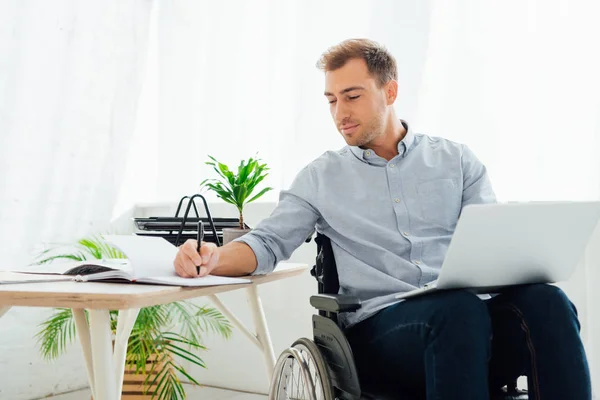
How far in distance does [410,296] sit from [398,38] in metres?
1.55

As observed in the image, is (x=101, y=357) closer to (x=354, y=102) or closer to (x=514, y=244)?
(x=514, y=244)

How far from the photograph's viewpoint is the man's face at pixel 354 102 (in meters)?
1.71

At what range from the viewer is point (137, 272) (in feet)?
4.09

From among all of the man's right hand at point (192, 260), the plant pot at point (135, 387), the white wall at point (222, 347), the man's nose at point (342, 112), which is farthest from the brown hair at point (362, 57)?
the plant pot at point (135, 387)

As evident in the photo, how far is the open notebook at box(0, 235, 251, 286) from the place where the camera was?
4.09 ft

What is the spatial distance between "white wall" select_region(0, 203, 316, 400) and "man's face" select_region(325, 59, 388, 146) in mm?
1112

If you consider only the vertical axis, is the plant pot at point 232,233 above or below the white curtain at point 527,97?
below

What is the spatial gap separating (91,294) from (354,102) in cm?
93

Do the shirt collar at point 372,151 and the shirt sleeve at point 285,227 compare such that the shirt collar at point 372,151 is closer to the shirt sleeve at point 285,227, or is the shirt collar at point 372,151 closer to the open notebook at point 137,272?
the shirt sleeve at point 285,227

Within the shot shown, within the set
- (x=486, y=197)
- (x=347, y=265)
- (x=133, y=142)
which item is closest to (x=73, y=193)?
(x=133, y=142)

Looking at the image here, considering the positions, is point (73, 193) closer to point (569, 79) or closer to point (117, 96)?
point (117, 96)

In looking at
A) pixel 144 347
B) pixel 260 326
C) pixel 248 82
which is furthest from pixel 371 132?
pixel 248 82

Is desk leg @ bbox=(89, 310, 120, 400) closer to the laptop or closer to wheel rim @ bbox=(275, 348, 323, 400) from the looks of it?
wheel rim @ bbox=(275, 348, 323, 400)

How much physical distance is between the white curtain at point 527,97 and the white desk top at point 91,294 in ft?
4.84
